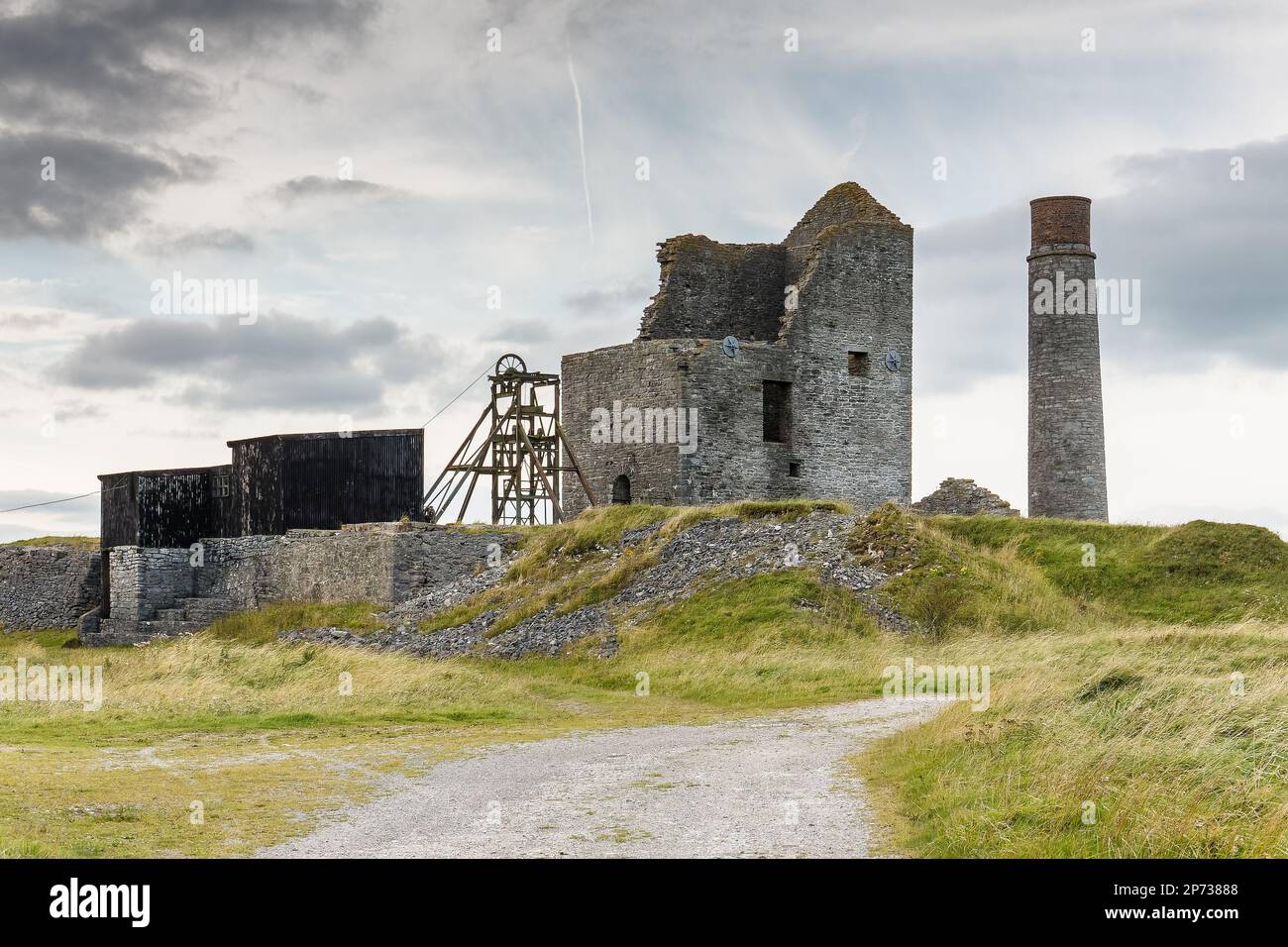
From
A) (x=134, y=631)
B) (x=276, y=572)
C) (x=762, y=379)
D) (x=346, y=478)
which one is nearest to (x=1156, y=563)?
(x=762, y=379)

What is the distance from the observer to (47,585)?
44562mm

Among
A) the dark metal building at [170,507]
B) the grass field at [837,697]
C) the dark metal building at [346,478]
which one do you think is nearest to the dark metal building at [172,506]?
the dark metal building at [170,507]

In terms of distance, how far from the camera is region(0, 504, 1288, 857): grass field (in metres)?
10.1

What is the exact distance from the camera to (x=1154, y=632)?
22297mm

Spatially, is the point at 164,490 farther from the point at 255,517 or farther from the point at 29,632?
the point at 29,632

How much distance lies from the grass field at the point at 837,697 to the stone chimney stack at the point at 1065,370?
9031 millimetres

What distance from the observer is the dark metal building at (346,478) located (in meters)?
37.7

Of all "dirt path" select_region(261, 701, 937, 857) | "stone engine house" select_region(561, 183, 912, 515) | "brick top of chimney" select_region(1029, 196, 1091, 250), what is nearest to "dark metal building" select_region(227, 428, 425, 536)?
"stone engine house" select_region(561, 183, 912, 515)

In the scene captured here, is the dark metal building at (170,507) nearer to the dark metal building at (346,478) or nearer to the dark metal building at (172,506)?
the dark metal building at (172,506)

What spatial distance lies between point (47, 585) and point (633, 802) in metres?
37.8

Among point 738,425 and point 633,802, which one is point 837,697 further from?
point 738,425

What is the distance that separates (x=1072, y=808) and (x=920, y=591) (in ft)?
53.3

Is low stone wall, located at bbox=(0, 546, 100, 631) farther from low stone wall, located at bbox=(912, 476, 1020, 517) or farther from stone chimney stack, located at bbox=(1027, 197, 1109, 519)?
stone chimney stack, located at bbox=(1027, 197, 1109, 519)

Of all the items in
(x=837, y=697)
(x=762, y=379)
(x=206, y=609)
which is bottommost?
(x=837, y=697)
